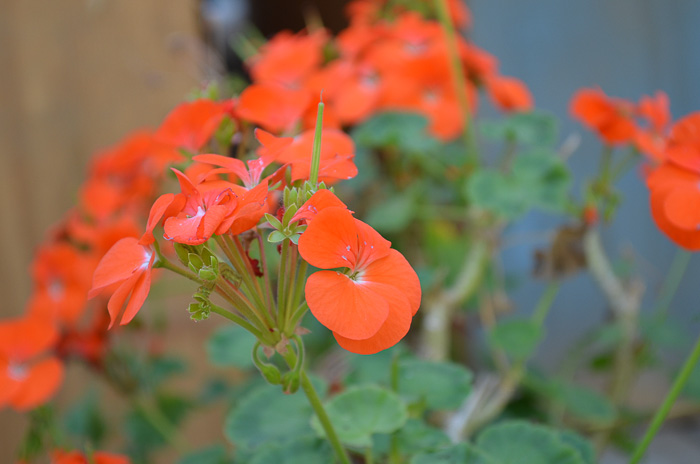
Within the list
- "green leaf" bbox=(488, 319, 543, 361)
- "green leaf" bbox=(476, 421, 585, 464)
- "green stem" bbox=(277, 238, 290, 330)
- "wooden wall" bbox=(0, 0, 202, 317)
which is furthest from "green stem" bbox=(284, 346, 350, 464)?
"wooden wall" bbox=(0, 0, 202, 317)

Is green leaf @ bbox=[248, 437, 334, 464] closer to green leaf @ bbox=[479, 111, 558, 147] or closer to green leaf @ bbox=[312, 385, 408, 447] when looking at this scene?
green leaf @ bbox=[312, 385, 408, 447]

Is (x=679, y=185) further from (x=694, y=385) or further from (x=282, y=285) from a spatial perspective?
(x=694, y=385)

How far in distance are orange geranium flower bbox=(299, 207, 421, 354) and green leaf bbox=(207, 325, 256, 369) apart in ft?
1.03

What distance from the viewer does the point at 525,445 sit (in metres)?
0.39

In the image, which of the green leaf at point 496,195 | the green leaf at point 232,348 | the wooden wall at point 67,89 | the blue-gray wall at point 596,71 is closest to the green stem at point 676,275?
the blue-gray wall at point 596,71

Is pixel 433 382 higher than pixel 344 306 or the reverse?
the reverse

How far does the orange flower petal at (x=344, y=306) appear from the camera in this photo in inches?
9.6

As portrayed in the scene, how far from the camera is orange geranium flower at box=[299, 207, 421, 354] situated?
0.25 metres

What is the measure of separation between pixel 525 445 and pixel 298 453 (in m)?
0.16

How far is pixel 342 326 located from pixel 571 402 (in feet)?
1.71

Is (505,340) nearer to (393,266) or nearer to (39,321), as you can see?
(393,266)

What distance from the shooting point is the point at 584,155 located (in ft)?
3.57

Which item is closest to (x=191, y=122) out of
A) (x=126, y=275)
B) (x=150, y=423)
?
(x=126, y=275)

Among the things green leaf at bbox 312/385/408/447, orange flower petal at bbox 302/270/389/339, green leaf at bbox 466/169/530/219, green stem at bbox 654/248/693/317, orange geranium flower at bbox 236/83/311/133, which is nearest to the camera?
orange flower petal at bbox 302/270/389/339
